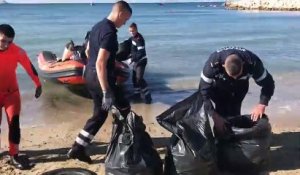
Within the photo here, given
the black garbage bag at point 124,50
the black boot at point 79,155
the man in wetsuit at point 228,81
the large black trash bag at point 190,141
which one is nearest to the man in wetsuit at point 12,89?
the black boot at point 79,155

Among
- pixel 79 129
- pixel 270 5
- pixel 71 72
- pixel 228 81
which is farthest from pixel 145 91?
pixel 270 5

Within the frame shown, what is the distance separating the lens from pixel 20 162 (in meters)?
5.29

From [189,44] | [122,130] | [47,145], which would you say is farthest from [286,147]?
[189,44]

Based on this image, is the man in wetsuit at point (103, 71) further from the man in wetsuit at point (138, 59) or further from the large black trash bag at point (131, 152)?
the man in wetsuit at point (138, 59)

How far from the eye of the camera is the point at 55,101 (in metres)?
9.71

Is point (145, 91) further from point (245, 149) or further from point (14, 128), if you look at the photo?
point (245, 149)

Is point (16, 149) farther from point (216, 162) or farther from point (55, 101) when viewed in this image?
point (55, 101)

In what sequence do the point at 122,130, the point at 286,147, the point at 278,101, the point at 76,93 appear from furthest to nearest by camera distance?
the point at 76,93, the point at 278,101, the point at 286,147, the point at 122,130

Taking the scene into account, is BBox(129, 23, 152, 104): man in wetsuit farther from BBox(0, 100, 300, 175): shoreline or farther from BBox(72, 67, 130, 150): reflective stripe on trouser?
BBox(72, 67, 130, 150): reflective stripe on trouser

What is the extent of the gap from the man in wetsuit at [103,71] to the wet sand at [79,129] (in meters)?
0.41

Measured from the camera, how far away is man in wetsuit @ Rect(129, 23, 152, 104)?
9.30m

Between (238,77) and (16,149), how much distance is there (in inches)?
97.2

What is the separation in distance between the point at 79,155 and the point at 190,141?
140cm

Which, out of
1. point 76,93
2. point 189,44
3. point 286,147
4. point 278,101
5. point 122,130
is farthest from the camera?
point 189,44
